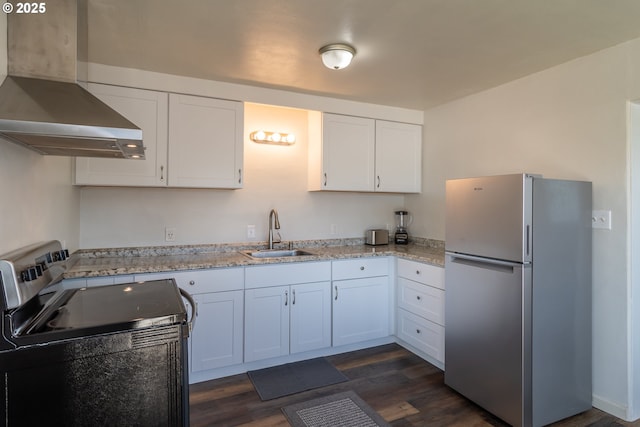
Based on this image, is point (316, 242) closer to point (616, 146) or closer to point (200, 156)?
point (200, 156)

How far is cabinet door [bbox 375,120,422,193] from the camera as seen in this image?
3.48m

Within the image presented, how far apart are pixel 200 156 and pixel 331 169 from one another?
3.81ft

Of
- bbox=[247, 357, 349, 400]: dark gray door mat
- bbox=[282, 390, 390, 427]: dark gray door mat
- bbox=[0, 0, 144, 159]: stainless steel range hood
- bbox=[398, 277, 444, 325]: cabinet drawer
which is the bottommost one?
bbox=[282, 390, 390, 427]: dark gray door mat

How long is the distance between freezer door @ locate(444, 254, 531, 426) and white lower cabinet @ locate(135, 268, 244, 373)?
4.96 ft

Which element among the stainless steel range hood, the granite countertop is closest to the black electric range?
the stainless steel range hood

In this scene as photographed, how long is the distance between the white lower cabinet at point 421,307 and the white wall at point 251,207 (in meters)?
0.88

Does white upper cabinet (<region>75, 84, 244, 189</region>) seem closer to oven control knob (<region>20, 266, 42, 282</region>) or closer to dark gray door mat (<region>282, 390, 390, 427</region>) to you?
oven control knob (<region>20, 266, 42, 282</region>)

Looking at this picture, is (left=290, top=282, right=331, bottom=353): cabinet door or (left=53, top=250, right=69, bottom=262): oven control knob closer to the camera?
(left=53, top=250, right=69, bottom=262): oven control knob

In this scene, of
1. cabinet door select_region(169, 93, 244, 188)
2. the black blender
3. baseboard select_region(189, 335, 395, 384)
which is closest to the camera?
baseboard select_region(189, 335, 395, 384)

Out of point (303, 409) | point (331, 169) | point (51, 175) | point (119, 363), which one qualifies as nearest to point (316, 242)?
point (331, 169)

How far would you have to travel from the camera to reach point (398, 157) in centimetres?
358

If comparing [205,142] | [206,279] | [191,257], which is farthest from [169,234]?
[205,142]

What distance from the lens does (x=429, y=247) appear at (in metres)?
3.56

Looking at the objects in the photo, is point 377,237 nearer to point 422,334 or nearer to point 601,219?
point 422,334
